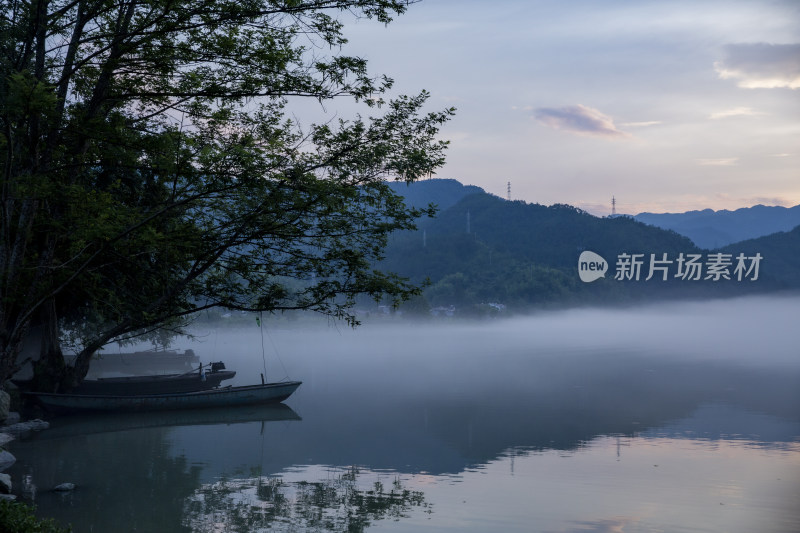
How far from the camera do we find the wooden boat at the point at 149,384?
97.4 ft

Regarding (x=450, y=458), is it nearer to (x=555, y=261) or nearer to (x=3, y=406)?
(x=3, y=406)

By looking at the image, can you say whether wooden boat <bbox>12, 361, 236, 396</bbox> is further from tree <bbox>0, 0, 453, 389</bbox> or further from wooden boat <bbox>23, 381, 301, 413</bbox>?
tree <bbox>0, 0, 453, 389</bbox>

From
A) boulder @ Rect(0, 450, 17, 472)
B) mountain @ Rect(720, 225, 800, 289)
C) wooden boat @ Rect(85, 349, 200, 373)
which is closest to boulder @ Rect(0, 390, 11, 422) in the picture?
boulder @ Rect(0, 450, 17, 472)

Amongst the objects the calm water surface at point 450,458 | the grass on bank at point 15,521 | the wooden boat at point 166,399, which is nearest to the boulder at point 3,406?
the calm water surface at point 450,458

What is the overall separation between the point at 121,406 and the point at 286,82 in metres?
18.6

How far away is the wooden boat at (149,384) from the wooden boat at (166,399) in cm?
178

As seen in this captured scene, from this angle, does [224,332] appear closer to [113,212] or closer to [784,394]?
[784,394]

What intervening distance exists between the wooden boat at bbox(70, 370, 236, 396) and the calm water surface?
9.82 feet

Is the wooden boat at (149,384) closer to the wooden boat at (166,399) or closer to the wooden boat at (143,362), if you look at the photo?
the wooden boat at (166,399)

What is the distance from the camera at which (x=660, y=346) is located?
248ft

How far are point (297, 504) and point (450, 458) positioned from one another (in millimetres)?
6465

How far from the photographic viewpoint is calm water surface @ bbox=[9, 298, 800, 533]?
579 inches

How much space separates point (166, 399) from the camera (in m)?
27.9

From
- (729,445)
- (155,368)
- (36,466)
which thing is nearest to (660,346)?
(155,368)
